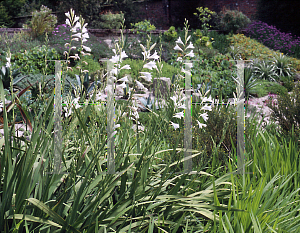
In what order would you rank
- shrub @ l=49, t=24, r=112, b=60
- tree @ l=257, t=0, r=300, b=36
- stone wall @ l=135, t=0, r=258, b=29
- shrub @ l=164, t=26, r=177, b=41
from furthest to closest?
stone wall @ l=135, t=0, r=258, b=29 < tree @ l=257, t=0, r=300, b=36 < shrub @ l=164, t=26, r=177, b=41 < shrub @ l=49, t=24, r=112, b=60

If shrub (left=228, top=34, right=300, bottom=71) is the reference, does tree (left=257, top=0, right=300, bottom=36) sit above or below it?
above

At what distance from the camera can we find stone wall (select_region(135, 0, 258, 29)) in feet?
51.9

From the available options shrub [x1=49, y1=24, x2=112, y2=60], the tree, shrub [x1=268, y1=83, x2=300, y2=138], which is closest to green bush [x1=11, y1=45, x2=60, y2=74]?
shrub [x1=49, y1=24, x2=112, y2=60]

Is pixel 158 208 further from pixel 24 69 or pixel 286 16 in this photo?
pixel 286 16

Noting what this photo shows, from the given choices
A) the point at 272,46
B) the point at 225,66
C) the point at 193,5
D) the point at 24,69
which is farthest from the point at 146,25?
the point at 193,5

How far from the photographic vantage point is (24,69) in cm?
599

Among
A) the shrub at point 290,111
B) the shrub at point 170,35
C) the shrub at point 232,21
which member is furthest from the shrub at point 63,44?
the shrub at point 232,21

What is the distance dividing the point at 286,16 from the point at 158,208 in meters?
14.7

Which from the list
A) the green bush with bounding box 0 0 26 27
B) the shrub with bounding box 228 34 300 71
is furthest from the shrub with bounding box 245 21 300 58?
the green bush with bounding box 0 0 26 27

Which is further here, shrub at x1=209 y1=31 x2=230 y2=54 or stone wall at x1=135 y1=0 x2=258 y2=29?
stone wall at x1=135 y1=0 x2=258 y2=29

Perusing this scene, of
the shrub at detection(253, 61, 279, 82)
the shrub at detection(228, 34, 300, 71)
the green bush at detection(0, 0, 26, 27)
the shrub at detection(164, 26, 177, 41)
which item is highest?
the green bush at detection(0, 0, 26, 27)

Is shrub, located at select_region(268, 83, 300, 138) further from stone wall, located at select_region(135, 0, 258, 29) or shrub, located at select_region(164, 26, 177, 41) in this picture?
stone wall, located at select_region(135, 0, 258, 29)

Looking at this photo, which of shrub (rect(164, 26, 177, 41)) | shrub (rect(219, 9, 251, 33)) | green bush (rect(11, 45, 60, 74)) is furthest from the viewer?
shrub (rect(219, 9, 251, 33))

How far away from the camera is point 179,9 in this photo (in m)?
15.9
